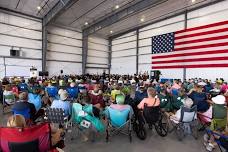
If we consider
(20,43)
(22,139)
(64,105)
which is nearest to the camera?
(22,139)

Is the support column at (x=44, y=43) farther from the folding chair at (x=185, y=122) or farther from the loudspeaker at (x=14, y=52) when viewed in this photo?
the folding chair at (x=185, y=122)

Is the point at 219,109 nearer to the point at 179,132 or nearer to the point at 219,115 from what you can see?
the point at 219,115

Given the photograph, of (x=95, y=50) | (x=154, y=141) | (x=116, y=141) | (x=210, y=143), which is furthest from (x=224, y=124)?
(x=95, y=50)

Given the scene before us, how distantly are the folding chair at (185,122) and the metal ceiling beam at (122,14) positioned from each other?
11.9m

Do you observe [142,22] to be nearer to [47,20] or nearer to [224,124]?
[47,20]

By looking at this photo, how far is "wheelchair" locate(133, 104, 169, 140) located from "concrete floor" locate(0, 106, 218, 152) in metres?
0.14

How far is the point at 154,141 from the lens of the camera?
4.39 m

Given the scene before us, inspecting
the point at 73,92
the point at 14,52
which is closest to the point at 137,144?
the point at 73,92

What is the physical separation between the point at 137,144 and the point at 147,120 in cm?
59

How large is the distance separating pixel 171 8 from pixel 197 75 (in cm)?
660

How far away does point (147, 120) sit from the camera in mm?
4449

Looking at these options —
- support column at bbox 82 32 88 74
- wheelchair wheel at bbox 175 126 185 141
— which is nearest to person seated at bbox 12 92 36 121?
wheelchair wheel at bbox 175 126 185 141

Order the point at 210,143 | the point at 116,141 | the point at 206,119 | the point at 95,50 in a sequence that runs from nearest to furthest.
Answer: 1. the point at 210,143
2. the point at 116,141
3. the point at 206,119
4. the point at 95,50

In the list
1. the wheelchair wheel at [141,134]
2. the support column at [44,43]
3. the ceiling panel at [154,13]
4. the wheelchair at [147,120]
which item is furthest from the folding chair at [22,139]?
the support column at [44,43]
